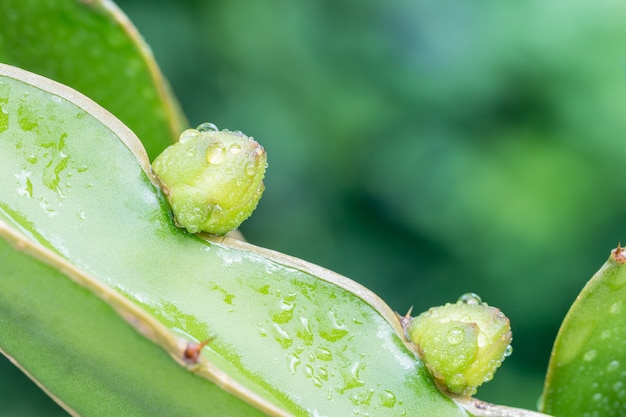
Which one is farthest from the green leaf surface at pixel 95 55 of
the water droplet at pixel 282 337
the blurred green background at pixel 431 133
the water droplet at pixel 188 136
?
the blurred green background at pixel 431 133

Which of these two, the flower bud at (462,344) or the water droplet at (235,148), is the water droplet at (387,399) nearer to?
the flower bud at (462,344)

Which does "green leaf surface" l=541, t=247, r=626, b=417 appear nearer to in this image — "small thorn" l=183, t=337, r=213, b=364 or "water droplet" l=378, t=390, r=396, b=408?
"water droplet" l=378, t=390, r=396, b=408

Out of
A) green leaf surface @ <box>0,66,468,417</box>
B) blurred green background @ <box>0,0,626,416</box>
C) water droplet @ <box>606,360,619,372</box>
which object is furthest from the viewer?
blurred green background @ <box>0,0,626,416</box>

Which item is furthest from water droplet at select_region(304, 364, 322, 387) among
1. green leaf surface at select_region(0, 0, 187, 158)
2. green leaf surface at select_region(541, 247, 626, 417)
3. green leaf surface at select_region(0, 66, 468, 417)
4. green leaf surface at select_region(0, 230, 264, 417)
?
green leaf surface at select_region(0, 0, 187, 158)

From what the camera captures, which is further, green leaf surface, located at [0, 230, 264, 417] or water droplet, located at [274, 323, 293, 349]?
water droplet, located at [274, 323, 293, 349]

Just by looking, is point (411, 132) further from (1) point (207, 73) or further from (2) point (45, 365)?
(2) point (45, 365)

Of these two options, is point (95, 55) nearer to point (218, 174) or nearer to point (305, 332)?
point (218, 174)

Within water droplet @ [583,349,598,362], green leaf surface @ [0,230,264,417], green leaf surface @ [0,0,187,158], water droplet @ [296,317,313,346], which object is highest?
green leaf surface @ [0,0,187,158]
